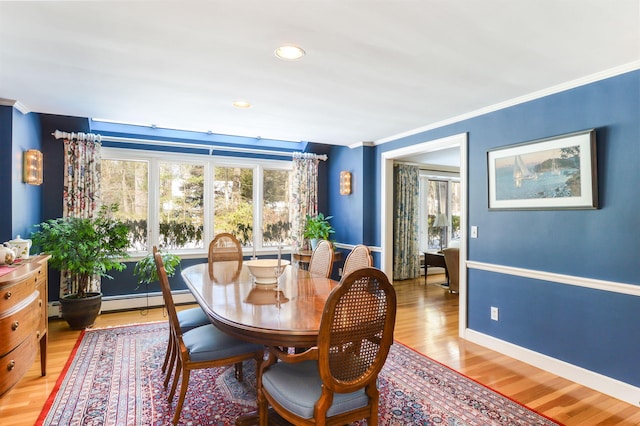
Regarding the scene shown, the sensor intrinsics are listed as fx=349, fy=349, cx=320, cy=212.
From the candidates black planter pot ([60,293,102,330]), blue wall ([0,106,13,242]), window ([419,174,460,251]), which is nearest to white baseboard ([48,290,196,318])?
black planter pot ([60,293,102,330])

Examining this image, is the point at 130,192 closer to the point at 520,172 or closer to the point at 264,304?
the point at 264,304

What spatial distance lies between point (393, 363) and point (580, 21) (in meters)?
2.68

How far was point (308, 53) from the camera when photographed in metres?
2.23

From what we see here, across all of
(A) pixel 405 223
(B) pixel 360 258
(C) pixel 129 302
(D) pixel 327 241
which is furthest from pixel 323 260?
(A) pixel 405 223

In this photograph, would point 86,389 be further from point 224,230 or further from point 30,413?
point 224,230

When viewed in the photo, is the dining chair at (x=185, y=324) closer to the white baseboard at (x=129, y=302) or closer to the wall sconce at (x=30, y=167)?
the white baseboard at (x=129, y=302)

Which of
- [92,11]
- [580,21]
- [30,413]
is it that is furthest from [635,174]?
[30,413]

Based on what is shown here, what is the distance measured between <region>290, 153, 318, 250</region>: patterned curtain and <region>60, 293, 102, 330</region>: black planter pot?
2741 mm

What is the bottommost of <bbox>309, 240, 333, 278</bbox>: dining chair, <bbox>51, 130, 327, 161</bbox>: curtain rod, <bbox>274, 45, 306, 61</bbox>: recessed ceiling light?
<bbox>309, 240, 333, 278</bbox>: dining chair

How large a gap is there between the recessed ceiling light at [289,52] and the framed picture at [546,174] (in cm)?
213

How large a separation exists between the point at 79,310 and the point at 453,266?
5.02 meters

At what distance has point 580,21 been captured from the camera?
1847 millimetres

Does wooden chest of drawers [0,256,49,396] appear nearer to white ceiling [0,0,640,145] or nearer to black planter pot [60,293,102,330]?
black planter pot [60,293,102,330]

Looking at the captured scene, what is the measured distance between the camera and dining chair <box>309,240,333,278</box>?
3.12 m
